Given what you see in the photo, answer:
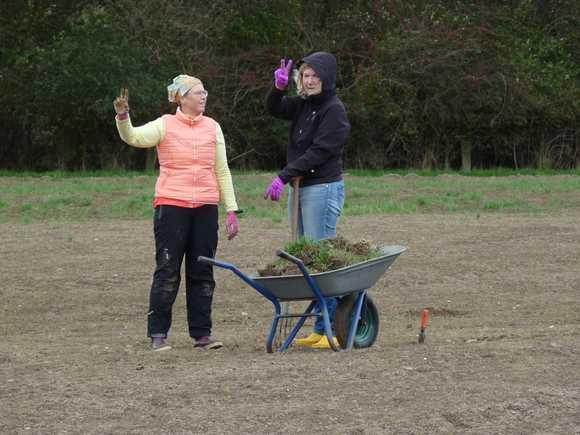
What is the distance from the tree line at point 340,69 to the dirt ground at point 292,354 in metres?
13.2

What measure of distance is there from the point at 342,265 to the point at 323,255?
13 cm

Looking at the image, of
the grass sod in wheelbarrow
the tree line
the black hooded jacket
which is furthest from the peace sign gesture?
the tree line

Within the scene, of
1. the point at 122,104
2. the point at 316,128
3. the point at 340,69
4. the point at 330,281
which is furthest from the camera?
the point at 340,69

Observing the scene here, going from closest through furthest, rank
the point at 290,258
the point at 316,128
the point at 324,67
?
the point at 290,258, the point at 324,67, the point at 316,128

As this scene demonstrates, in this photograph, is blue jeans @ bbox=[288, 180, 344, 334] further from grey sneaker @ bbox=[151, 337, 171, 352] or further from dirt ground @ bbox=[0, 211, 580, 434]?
grey sneaker @ bbox=[151, 337, 171, 352]

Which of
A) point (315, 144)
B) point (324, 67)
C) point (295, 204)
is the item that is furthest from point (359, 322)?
point (324, 67)

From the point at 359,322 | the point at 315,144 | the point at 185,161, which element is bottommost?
the point at 359,322

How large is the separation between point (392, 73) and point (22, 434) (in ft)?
73.8

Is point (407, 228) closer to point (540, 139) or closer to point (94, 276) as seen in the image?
point (94, 276)

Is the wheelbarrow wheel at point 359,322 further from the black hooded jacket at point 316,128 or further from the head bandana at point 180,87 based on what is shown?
the head bandana at point 180,87

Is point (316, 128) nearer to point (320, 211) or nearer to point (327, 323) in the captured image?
point (320, 211)

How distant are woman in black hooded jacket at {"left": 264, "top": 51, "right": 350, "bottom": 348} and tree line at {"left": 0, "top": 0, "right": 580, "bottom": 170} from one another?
18.7 meters

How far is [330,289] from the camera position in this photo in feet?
23.3

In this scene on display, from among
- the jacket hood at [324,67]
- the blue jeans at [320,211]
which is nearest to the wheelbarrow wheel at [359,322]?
the blue jeans at [320,211]
